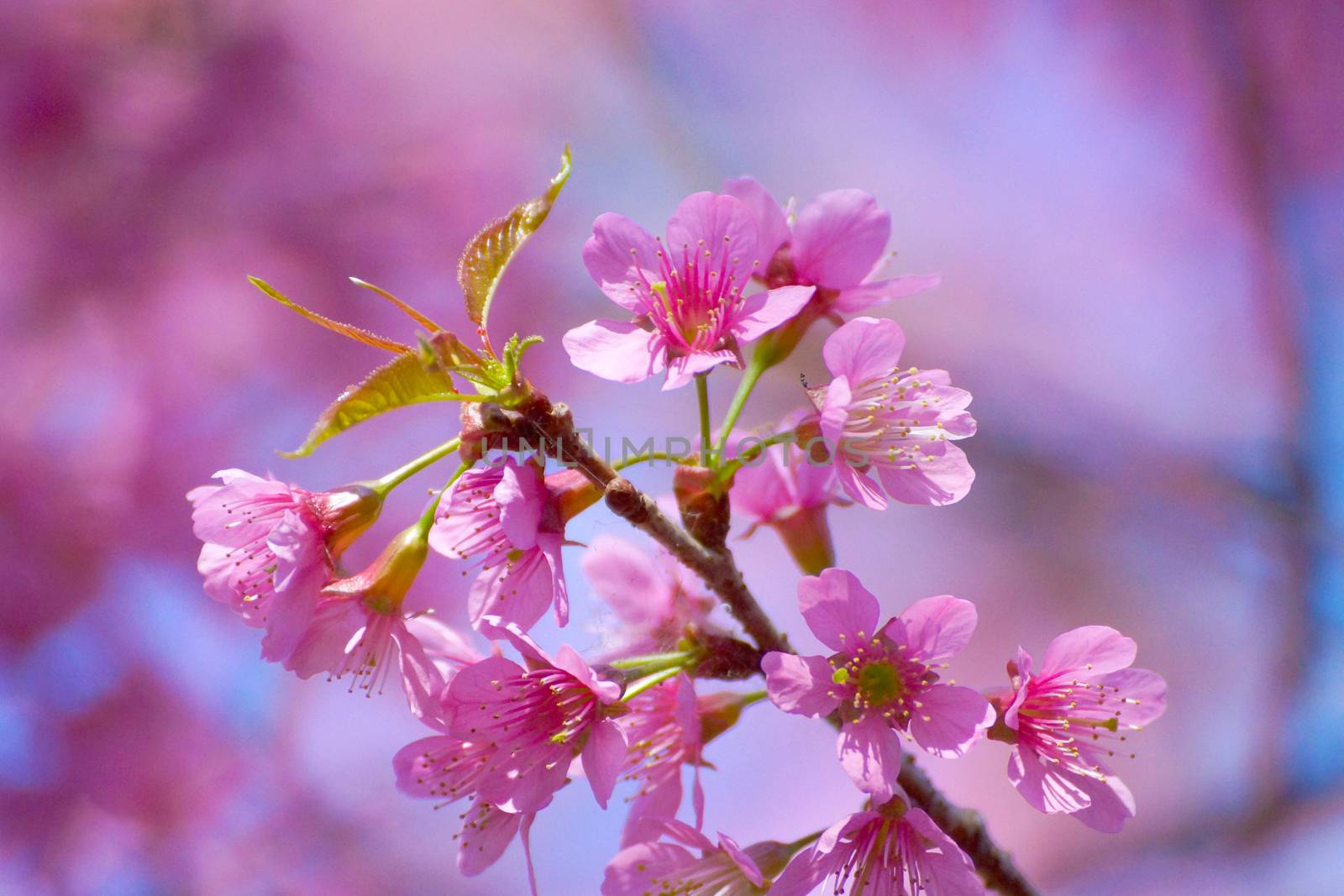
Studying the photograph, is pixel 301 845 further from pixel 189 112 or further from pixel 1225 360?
pixel 1225 360

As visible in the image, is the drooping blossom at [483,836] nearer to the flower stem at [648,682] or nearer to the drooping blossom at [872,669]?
the flower stem at [648,682]

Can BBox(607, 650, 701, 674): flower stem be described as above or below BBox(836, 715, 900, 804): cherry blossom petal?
below

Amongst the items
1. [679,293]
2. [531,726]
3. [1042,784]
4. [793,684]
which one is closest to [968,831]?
[1042,784]

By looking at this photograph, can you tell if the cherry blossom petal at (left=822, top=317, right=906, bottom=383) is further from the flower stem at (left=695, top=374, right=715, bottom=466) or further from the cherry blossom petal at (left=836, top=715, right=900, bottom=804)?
the cherry blossom petal at (left=836, top=715, right=900, bottom=804)

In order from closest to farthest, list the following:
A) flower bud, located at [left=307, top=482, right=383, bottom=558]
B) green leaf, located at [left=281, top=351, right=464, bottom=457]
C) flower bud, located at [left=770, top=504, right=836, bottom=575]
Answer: green leaf, located at [left=281, top=351, right=464, bottom=457], flower bud, located at [left=307, top=482, right=383, bottom=558], flower bud, located at [left=770, top=504, right=836, bottom=575]

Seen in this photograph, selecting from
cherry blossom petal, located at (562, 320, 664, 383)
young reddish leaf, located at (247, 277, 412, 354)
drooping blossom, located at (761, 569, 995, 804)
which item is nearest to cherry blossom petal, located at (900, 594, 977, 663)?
drooping blossom, located at (761, 569, 995, 804)

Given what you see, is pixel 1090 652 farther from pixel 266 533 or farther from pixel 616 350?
pixel 266 533
